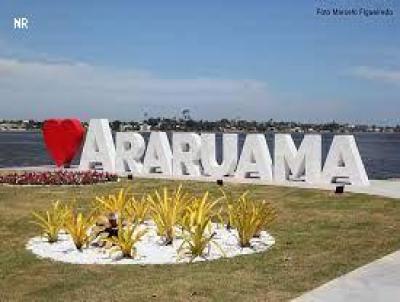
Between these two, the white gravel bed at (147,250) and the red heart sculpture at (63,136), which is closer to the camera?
the white gravel bed at (147,250)

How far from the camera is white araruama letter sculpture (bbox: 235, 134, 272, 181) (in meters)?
22.9

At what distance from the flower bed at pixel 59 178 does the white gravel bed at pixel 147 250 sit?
31.5ft

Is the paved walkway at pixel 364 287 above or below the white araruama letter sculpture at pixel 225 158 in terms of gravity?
below

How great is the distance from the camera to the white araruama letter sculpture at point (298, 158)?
2181cm

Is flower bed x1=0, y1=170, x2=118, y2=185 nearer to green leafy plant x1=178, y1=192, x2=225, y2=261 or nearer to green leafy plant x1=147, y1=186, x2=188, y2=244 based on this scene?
green leafy plant x1=147, y1=186, x2=188, y2=244

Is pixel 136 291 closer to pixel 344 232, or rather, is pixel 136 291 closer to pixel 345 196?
pixel 344 232

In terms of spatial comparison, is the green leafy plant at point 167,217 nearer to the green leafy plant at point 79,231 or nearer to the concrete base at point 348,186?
the green leafy plant at point 79,231

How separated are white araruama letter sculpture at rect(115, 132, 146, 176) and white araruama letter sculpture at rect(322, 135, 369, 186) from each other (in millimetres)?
7639

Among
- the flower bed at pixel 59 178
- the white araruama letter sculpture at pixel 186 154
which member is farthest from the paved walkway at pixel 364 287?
the white araruama letter sculpture at pixel 186 154

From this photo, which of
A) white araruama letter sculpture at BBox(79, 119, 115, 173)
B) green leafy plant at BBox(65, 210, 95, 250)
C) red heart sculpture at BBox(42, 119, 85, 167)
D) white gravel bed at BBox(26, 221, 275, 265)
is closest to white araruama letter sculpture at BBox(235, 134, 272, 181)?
white araruama letter sculpture at BBox(79, 119, 115, 173)

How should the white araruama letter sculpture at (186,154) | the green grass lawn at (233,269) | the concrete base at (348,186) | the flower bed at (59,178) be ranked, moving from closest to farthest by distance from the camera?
the green grass lawn at (233,269), the concrete base at (348,186), the flower bed at (59,178), the white araruama letter sculpture at (186,154)

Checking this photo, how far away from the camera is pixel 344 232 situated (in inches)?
501

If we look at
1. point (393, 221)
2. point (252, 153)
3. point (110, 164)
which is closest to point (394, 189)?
point (252, 153)

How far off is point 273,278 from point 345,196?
954 centimetres
